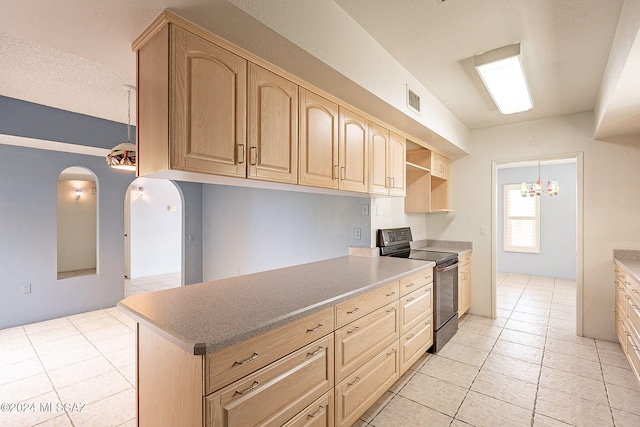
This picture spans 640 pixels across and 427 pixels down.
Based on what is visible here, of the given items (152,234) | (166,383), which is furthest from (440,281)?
(152,234)

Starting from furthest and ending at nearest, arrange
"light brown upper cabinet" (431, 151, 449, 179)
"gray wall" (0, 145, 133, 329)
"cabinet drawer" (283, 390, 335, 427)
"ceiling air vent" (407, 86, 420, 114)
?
"light brown upper cabinet" (431, 151, 449, 179)
"gray wall" (0, 145, 133, 329)
"ceiling air vent" (407, 86, 420, 114)
"cabinet drawer" (283, 390, 335, 427)

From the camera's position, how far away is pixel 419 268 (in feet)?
8.30

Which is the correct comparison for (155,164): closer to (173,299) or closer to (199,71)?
(199,71)

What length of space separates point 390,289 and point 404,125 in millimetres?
1575

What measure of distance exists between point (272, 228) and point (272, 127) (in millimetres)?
2509

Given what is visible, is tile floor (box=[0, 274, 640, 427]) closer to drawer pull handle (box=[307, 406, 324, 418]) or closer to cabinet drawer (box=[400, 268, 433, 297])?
drawer pull handle (box=[307, 406, 324, 418])

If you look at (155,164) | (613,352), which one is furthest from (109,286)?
(613,352)

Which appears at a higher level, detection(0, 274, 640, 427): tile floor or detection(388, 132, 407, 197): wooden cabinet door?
detection(388, 132, 407, 197): wooden cabinet door

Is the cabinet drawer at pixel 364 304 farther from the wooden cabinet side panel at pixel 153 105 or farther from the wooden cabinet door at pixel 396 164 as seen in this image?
the wooden cabinet side panel at pixel 153 105

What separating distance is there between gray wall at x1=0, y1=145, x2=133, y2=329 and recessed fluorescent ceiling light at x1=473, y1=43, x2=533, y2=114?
492cm

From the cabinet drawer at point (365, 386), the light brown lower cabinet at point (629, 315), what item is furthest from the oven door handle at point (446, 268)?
the light brown lower cabinet at point (629, 315)

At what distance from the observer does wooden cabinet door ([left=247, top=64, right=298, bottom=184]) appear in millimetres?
1653

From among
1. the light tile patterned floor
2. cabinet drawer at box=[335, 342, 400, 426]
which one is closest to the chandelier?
cabinet drawer at box=[335, 342, 400, 426]

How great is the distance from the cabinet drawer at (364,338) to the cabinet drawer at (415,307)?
0.37ft
